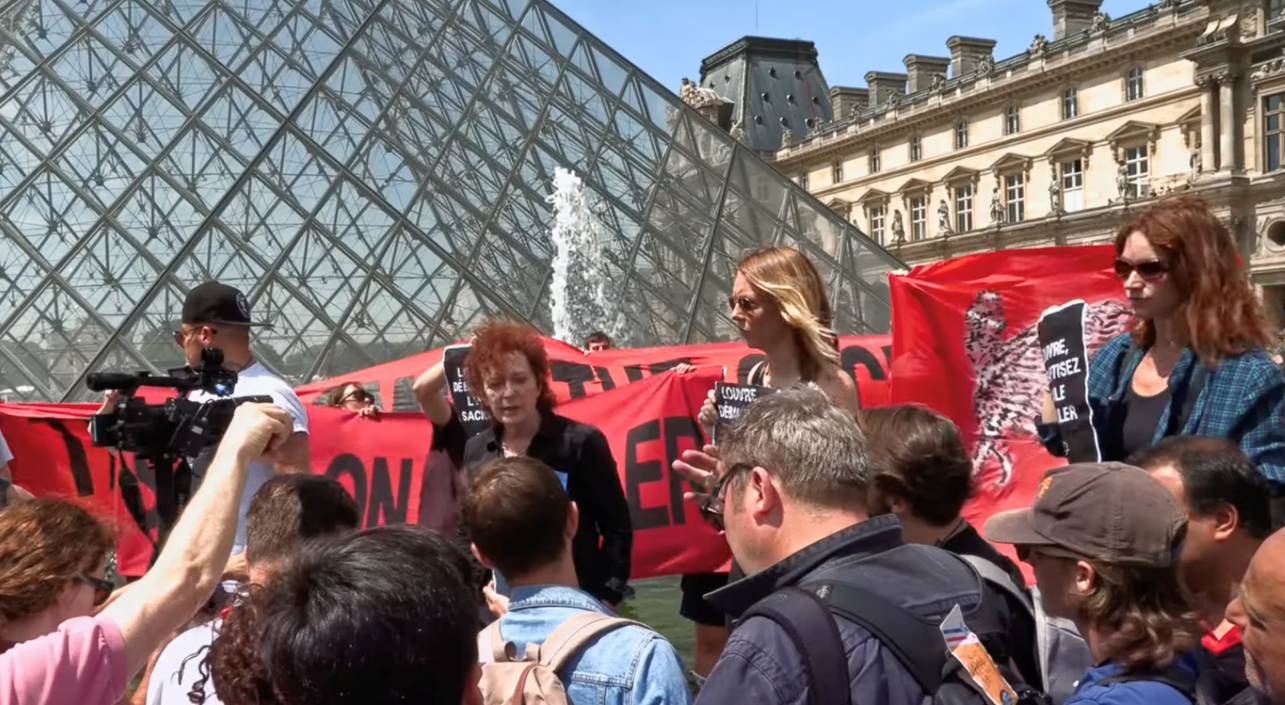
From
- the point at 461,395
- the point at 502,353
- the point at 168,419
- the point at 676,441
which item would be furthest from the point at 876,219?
the point at 168,419

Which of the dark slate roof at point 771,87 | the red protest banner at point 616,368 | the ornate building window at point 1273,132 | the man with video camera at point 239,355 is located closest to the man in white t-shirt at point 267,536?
the man with video camera at point 239,355

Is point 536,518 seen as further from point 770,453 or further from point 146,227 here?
point 146,227

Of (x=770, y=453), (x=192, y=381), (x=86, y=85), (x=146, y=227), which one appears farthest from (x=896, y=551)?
(x=86, y=85)

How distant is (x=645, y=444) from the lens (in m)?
6.14

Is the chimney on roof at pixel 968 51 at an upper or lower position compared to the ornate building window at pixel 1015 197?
upper

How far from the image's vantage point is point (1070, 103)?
178 ft

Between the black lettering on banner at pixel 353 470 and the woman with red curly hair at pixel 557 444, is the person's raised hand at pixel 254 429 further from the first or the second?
the black lettering on banner at pixel 353 470

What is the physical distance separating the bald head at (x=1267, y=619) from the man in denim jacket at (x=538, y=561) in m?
1.10

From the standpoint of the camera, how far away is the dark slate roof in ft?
267

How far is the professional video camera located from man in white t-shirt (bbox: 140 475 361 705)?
0.34 metres

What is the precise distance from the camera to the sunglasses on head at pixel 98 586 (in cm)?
235

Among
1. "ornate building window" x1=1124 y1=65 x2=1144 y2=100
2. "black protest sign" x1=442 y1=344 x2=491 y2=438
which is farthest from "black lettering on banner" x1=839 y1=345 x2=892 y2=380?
"ornate building window" x1=1124 y1=65 x2=1144 y2=100

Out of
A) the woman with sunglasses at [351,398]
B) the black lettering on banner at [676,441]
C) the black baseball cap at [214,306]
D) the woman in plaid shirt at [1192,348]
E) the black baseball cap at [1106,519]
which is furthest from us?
the woman with sunglasses at [351,398]

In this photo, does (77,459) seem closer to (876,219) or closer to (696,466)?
(696,466)
